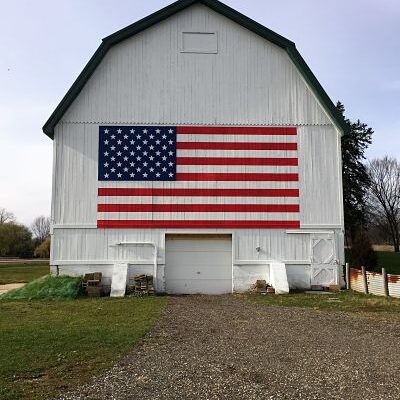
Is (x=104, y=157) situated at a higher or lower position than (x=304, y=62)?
lower

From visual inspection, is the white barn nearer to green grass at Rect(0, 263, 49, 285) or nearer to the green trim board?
the green trim board

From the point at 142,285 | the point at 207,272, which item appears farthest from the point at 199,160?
the point at 142,285

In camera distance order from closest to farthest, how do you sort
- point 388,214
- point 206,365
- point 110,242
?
point 206,365, point 110,242, point 388,214

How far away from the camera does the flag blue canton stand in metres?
18.5

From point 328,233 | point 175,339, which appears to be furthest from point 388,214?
point 175,339

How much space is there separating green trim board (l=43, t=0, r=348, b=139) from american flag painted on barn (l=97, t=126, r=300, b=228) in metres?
1.86

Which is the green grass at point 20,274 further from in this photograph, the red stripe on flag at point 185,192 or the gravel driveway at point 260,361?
the gravel driveway at point 260,361

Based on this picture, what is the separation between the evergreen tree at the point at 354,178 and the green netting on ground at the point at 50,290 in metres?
25.9

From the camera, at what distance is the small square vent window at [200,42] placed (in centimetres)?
1922

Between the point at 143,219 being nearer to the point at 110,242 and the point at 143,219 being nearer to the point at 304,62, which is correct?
the point at 110,242

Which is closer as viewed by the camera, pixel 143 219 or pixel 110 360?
pixel 110 360

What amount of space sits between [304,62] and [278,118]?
8.05ft

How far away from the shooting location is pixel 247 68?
1923cm

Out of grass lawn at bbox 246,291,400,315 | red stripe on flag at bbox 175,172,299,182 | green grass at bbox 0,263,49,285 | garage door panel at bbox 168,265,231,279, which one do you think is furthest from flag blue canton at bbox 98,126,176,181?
green grass at bbox 0,263,49,285
